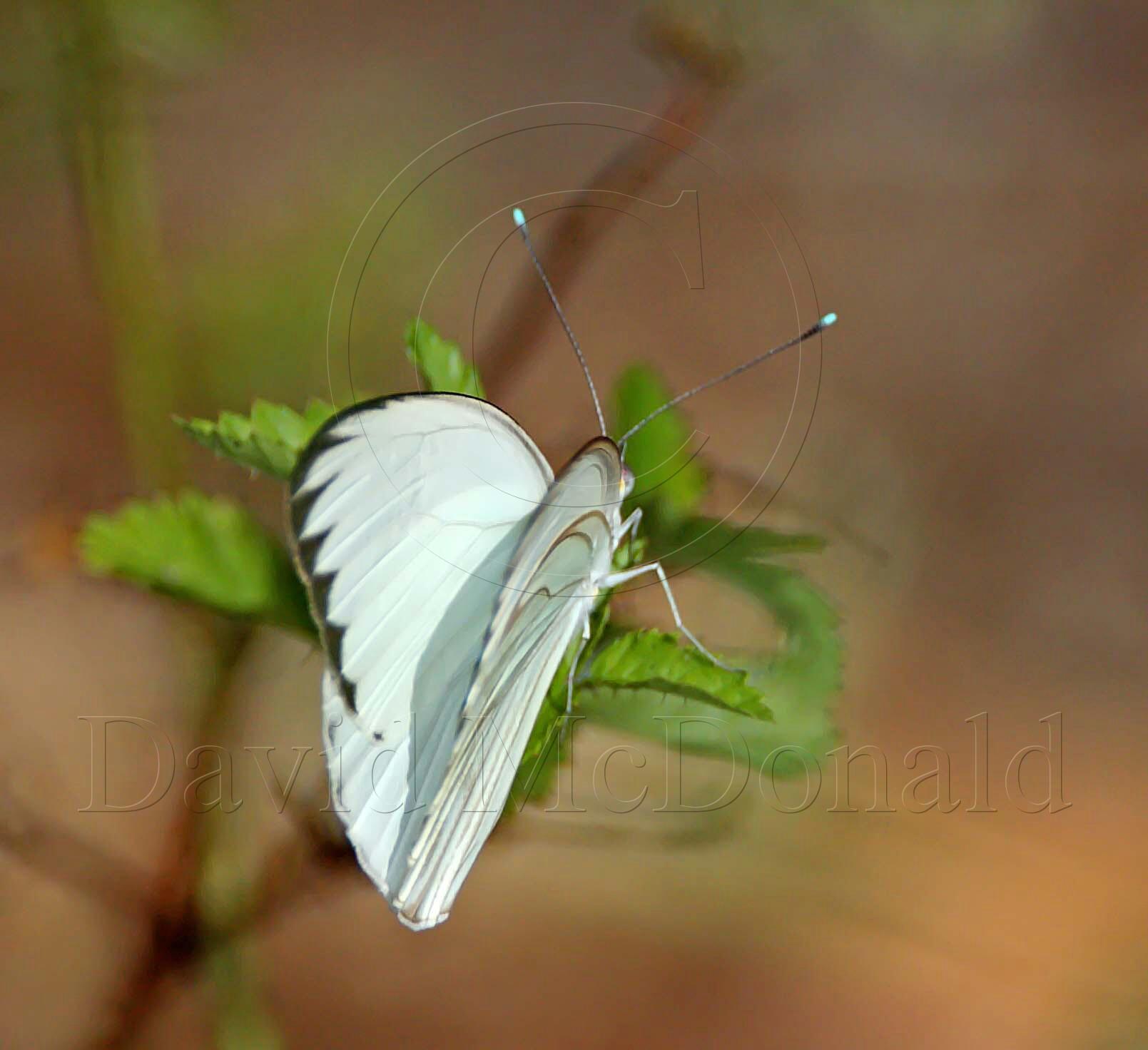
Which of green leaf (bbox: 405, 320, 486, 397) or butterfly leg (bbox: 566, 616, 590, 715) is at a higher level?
green leaf (bbox: 405, 320, 486, 397)

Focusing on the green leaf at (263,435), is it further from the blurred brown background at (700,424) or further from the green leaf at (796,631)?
the green leaf at (796,631)

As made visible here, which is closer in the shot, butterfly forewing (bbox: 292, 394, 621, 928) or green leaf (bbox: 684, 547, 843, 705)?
butterfly forewing (bbox: 292, 394, 621, 928)

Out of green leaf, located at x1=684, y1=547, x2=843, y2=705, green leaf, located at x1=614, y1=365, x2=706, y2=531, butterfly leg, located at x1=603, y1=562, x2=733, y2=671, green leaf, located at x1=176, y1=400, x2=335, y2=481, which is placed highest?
green leaf, located at x1=176, y1=400, x2=335, y2=481

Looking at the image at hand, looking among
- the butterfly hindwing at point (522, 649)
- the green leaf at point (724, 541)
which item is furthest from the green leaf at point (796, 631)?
the butterfly hindwing at point (522, 649)

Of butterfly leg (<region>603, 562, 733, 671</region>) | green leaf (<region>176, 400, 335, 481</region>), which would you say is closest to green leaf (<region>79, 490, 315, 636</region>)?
green leaf (<region>176, 400, 335, 481</region>)

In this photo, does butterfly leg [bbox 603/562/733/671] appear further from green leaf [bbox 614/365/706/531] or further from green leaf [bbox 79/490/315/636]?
green leaf [bbox 79/490/315/636]
